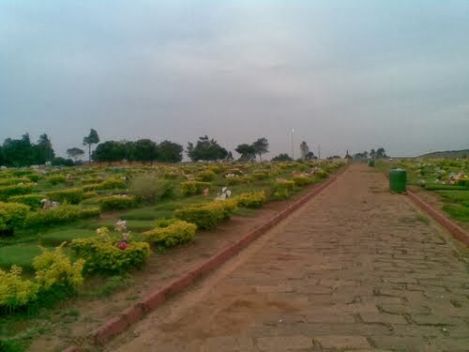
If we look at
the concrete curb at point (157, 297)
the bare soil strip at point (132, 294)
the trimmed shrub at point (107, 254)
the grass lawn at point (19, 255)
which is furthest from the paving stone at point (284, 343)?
the grass lawn at point (19, 255)

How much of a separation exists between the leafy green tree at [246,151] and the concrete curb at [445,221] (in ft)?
234

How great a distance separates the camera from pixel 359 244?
28.9 ft

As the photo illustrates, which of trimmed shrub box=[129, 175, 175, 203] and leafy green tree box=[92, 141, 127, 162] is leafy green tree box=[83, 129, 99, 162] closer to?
leafy green tree box=[92, 141, 127, 162]

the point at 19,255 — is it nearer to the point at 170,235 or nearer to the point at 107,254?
the point at 107,254

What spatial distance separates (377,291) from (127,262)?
2.81m

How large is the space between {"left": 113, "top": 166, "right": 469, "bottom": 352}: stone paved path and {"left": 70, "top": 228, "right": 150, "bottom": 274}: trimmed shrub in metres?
0.86

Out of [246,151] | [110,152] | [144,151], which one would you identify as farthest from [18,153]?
[246,151]

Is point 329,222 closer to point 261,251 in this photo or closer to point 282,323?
point 261,251

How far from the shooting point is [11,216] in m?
9.68

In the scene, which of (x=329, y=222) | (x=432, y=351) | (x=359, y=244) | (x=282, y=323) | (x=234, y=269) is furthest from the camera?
(x=329, y=222)

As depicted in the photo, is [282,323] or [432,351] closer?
A: [432,351]

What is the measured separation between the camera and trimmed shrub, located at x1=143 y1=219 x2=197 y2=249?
7707 millimetres

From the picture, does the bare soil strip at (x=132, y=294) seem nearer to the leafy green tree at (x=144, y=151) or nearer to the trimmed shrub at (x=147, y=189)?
the trimmed shrub at (x=147, y=189)

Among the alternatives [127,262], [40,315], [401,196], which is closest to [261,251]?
[127,262]
